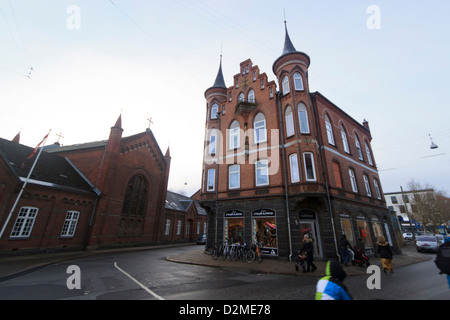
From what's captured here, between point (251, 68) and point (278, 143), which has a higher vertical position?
point (251, 68)

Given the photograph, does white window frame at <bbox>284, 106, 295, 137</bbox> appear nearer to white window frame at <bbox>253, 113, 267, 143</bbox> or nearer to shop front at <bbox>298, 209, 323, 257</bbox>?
white window frame at <bbox>253, 113, 267, 143</bbox>

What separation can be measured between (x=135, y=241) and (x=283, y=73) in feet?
82.2

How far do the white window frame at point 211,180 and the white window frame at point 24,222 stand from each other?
14416mm

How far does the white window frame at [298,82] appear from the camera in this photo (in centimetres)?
1680

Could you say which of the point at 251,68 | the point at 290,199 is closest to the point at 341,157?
the point at 290,199

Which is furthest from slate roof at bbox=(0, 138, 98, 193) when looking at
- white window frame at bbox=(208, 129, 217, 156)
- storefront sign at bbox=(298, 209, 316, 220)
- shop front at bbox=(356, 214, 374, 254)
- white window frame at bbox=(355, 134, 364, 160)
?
white window frame at bbox=(355, 134, 364, 160)

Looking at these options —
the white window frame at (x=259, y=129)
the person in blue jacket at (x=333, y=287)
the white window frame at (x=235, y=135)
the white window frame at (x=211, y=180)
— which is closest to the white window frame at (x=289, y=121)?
the white window frame at (x=259, y=129)

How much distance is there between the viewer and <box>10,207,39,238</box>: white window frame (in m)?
15.2

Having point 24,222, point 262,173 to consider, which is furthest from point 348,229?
point 24,222

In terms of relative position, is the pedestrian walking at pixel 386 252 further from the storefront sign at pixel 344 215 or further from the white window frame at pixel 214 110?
the white window frame at pixel 214 110

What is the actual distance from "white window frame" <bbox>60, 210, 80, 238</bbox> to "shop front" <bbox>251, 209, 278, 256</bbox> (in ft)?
55.9
